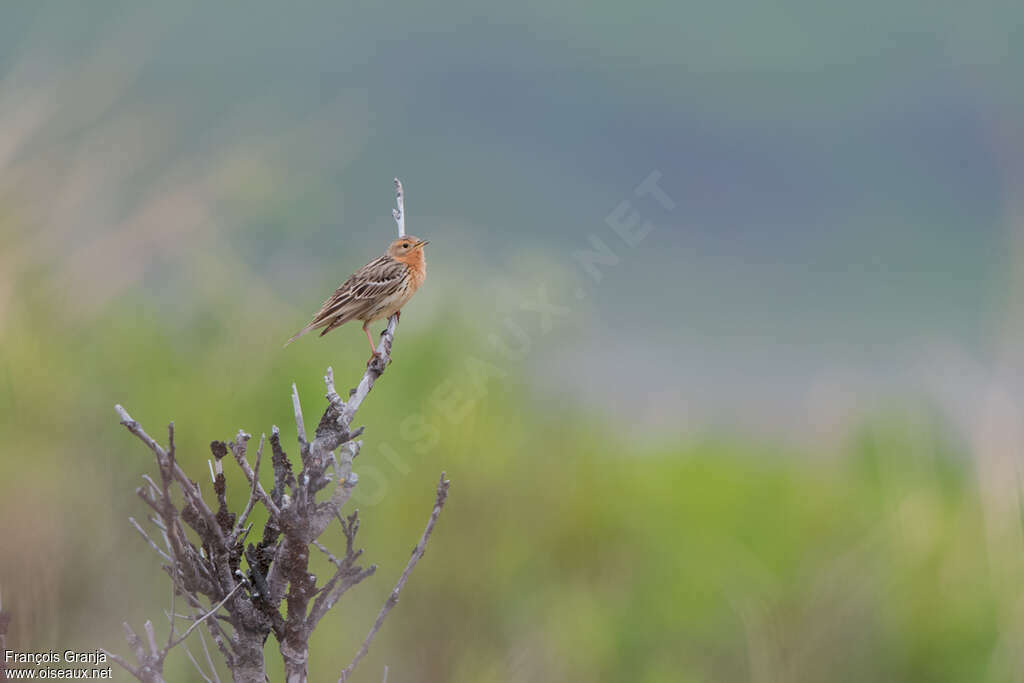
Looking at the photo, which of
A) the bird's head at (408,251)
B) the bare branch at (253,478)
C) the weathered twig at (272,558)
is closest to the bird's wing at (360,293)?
the bird's head at (408,251)

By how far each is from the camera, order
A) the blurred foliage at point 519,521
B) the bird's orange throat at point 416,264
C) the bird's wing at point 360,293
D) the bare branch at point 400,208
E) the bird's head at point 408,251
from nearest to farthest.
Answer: the bare branch at point 400,208, the bird's wing at point 360,293, the bird's orange throat at point 416,264, the bird's head at point 408,251, the blurred foliage at point 519,521

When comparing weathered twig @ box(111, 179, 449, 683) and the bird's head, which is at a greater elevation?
the bird's head

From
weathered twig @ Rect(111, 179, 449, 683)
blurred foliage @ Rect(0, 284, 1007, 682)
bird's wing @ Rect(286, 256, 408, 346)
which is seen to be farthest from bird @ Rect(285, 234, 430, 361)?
blurred foliage @ Rect(0, 284, 1007, 682)

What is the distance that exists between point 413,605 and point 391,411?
889mm

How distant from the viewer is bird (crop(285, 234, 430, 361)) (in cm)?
260

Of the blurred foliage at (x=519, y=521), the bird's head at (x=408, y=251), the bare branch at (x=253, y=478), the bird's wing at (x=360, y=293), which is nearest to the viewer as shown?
the bare branch at (x=253, y=478)

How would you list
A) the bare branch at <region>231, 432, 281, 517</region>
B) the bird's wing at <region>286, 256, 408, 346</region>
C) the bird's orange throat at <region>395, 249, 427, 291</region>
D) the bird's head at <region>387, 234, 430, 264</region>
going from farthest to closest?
the bird's head at <region>387, 234, 430, 264</region>, the bird's orange throat at <region>395, 249, 427, 291</region>, the bird's wing at <region>286, 256, 408, 346</region>, the bare branch at <region>231, 432, 281, 517</region>

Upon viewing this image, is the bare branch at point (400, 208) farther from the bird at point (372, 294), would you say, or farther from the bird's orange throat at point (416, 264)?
the bird's orange throat at point (416, 264)

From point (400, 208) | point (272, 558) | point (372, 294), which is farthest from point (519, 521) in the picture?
point (272, 558)

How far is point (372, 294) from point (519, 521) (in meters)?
2.23

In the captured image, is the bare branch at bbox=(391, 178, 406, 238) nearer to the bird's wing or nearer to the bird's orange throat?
the bird's wing

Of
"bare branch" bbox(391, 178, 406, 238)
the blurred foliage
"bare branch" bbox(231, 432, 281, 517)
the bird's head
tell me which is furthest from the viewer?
the blurred foliage

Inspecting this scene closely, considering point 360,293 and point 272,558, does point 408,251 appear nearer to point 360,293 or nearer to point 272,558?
point 360,293

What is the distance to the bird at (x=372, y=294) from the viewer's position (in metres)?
2.60
